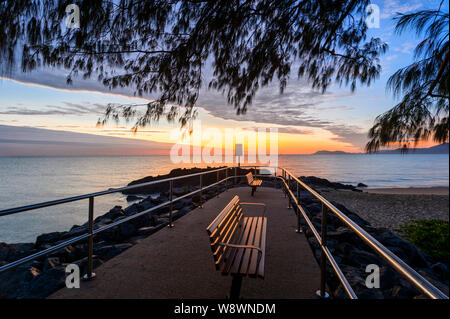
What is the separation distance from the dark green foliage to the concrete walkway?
6.07m

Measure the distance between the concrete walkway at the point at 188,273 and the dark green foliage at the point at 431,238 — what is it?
607cm

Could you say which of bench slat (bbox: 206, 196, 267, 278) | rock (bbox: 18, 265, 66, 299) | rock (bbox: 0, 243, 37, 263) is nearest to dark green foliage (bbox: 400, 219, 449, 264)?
bench slat (bbox: 206, 196, 267, 278)

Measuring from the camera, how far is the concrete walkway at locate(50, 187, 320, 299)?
105 inches

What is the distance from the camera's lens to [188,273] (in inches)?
123

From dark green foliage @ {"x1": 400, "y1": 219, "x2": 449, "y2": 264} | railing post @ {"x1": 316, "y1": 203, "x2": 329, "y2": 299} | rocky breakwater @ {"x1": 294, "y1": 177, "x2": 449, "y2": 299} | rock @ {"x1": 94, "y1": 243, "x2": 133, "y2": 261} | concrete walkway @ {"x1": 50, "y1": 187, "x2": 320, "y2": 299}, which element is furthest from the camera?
dark green foliage @ {"x1": 400, "y1": 219, "x2": 449, "y2": 264}

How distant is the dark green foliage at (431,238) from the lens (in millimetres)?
7746

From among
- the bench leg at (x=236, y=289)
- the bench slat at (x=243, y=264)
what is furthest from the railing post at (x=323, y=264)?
the bench leg at (x=236, y=289)

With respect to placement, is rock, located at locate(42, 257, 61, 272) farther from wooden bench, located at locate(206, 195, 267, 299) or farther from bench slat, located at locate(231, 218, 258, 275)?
bench slat, located at locate(231, 218, 258, 275)

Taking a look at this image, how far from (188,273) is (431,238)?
9314mm

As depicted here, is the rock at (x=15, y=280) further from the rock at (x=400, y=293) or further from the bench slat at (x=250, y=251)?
the rock at (x=400, y=293)
